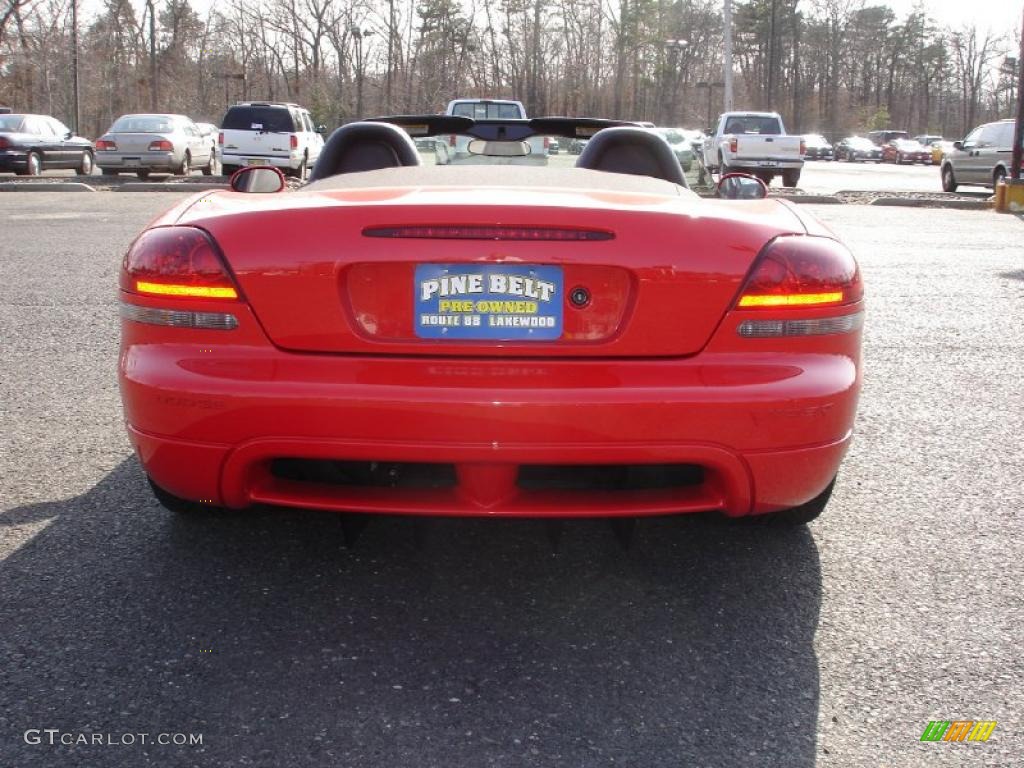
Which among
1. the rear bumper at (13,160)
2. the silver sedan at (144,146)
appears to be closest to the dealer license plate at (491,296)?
the silver sedan at (144,146)

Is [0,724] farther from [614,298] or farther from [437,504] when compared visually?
[614,298]

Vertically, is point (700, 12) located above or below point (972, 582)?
above

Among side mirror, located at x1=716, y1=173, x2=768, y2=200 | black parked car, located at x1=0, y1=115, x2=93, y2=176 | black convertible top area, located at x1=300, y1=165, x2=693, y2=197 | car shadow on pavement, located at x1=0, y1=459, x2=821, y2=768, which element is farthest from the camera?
black parked car, located at x1=0, y1=115, x2=93, y2=176

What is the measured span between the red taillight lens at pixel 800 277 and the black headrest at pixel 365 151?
5.58 feet

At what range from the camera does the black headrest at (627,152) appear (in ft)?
12.6

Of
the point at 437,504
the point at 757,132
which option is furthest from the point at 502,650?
the point at 757,132

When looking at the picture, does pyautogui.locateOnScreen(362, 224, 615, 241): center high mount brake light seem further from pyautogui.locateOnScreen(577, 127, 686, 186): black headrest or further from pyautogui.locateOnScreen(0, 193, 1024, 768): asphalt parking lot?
pyautogui.locateOnScreen(577, 127, 686, 186): black headrest

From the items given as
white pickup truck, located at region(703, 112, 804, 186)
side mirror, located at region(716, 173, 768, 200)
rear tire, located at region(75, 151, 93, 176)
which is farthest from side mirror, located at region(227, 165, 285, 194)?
rear tire, located at region(75, 151, 93, 176)

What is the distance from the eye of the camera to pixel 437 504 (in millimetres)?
2559

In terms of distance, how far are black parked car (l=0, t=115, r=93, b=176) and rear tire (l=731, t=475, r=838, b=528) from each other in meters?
24.3

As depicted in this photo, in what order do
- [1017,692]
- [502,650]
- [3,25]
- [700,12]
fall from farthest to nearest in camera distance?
1. [700,12]
2. [3,25]
3. [502,650]
4. [1017,692]

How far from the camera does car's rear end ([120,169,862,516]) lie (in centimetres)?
246

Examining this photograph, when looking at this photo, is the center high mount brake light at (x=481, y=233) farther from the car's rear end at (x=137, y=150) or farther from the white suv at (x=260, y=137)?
the car's rear end at (x=137, y=150)

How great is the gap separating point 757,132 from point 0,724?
26.3 m
